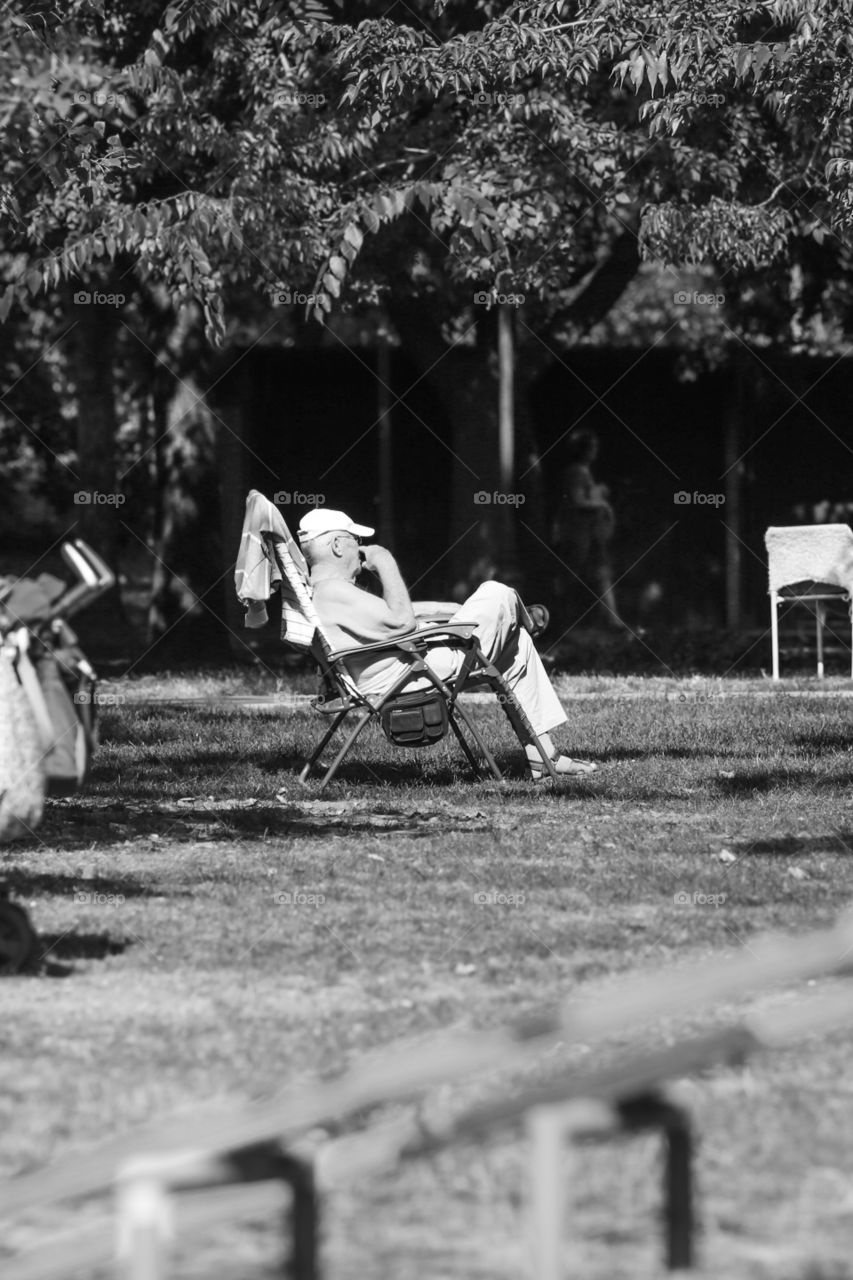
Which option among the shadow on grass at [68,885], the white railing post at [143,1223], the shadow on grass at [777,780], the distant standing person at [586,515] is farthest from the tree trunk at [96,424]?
the white railing post at [143,1223]

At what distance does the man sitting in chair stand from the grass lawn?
36 centimetres

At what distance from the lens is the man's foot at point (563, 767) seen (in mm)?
9117

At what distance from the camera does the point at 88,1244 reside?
109 inches

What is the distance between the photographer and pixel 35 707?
5.23 metres

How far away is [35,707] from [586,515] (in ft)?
44.8

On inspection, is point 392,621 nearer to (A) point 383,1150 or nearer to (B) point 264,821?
(B) point 264,821

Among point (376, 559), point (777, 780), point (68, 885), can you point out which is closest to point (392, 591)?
point (376, 559)

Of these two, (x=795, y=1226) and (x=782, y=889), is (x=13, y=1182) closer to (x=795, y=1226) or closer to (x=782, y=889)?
(x=795, y=1226)

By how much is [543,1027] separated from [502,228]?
9760 mm

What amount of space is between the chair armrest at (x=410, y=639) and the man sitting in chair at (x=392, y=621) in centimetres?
6

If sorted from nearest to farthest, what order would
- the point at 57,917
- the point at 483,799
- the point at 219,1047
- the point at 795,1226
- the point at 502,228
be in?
the point at 795,1226
the point at 219,1047
the point at 57,917
the point at 483,799
the point at 502,228

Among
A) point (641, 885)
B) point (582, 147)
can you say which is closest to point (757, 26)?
point (582, 147)

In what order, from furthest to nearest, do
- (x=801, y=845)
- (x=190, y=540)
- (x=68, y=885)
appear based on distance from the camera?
(x=190, y=540)
(x=801, y=845)
(x=68, y=885)

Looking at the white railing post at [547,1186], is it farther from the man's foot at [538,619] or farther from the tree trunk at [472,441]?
the tree trunk at [472,441]
